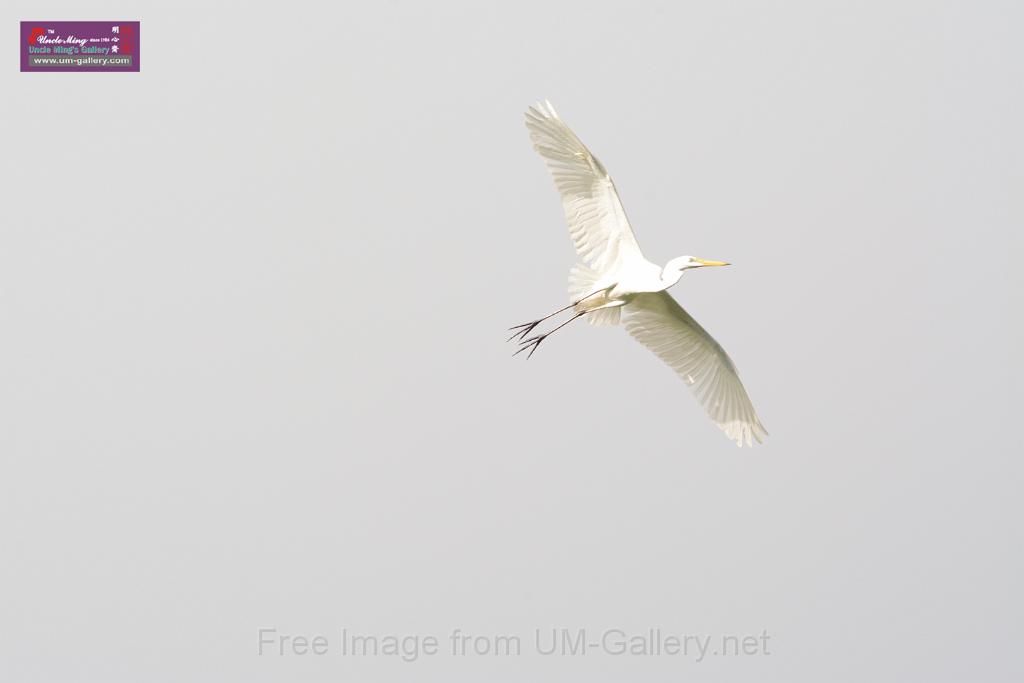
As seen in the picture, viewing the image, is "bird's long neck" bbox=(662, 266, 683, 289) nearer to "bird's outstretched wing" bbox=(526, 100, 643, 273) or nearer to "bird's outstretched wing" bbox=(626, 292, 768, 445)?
"bird's outstretched wing" bbox=(526, 100, 643, 273)

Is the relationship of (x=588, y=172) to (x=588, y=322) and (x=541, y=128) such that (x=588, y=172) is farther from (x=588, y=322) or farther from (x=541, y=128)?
(x=588, y=322)

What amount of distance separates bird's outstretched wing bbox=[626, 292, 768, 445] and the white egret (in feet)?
0.04

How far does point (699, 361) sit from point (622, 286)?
1782 mm

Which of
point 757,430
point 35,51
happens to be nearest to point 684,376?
point 757,430

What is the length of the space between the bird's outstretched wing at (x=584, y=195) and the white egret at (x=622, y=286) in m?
0.01

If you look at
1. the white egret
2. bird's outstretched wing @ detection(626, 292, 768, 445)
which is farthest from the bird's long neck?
bird's outstretched wing @ detection(626, 292, 768, 445)

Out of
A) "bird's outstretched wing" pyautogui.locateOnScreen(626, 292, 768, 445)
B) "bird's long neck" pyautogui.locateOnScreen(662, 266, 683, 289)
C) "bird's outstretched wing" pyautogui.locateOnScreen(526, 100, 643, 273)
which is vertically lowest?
"bird's outstretched wing" pyautogui.locateOnScreen(626, 292, 768, 445)

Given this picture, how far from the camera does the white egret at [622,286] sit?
17.1 meters

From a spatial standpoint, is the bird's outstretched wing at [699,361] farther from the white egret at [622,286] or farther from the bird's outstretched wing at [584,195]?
the bird's outstretched wing at [584,195]

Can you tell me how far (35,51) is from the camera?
30.0 metres

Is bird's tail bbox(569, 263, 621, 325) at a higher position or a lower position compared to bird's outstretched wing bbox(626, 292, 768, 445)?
higher

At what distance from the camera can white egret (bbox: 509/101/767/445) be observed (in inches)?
672

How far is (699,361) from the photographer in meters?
18.8

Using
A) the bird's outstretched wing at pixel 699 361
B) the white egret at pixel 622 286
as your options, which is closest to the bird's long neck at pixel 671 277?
the white egret at pixel 622 286
